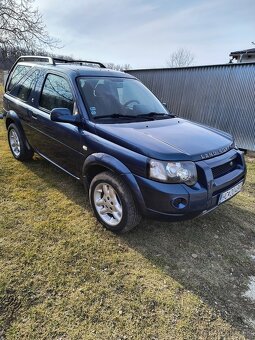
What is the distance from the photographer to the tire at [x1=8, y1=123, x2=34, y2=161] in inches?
193

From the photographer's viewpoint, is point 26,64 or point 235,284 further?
point 26,64

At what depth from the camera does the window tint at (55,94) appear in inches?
139

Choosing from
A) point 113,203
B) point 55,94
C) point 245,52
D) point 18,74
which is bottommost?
point 113,203

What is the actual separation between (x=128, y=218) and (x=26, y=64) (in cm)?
365

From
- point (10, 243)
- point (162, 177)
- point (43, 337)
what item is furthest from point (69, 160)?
point (43, 337)

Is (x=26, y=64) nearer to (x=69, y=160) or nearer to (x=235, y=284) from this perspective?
(x=69, y=160)

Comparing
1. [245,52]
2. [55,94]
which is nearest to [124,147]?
[55,94]

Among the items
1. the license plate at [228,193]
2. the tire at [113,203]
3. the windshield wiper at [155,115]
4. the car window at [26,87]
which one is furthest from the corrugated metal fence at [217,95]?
the tire at [113,203]

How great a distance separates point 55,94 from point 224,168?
257cm

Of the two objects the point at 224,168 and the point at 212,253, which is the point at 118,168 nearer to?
the point at 224,168

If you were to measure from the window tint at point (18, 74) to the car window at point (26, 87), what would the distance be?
140 millimetres

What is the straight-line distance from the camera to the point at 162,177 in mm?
2590

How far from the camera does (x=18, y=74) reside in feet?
16.4

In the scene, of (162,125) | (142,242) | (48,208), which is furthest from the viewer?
(48,208)
